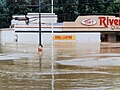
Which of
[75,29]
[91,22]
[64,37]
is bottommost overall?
[64,37]

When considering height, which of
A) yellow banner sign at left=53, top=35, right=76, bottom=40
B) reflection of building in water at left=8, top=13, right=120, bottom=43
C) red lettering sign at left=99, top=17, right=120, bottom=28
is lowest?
yellow banner sign at left=53, top=35, right=76, bottom=40

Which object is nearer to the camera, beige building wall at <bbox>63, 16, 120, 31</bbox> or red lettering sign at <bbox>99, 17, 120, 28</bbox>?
red lettering sign at <bbox>99, 17, 120, 28</bbox>

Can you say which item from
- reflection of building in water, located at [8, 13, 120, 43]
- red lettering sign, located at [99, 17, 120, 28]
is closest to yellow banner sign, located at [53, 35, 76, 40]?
reflection of building in water, located at [8, 13, 120, 43]

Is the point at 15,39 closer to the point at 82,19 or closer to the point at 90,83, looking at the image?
the point at 82,19

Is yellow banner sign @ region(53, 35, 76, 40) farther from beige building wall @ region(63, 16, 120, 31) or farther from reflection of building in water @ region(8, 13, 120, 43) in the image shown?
beige building wall @ region(63, 16, 120, 31)

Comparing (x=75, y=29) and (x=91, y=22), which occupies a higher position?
(x=91, y=22)

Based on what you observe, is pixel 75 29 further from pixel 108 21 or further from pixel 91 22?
pixel 108 21

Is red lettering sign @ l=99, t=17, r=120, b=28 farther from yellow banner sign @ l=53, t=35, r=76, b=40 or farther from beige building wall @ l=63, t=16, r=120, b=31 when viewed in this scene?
yellow banner sign @ l=53, t=35, r=76, b=40

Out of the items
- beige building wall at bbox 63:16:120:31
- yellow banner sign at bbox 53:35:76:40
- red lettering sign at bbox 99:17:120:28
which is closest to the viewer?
red lettering sign at bbox 99:17:120:28

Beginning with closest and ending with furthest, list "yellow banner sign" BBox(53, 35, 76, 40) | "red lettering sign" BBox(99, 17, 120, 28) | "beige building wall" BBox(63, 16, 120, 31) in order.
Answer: "red lettering sign" BBox(99, 17, 120, 28) → "beige building wall" BBox(63, 16, 120, 31) → "yellow banner sign" BBox(53, 35, 76, 40)

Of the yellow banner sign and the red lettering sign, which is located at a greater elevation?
the red lettering sign

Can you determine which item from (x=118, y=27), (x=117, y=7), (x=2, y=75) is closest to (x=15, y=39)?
(x=118, y=27)

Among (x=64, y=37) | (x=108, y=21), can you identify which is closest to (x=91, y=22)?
(x=108, y=21)

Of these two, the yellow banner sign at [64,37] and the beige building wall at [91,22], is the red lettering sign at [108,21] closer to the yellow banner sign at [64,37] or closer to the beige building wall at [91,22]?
the beige building wall at [91,22]
